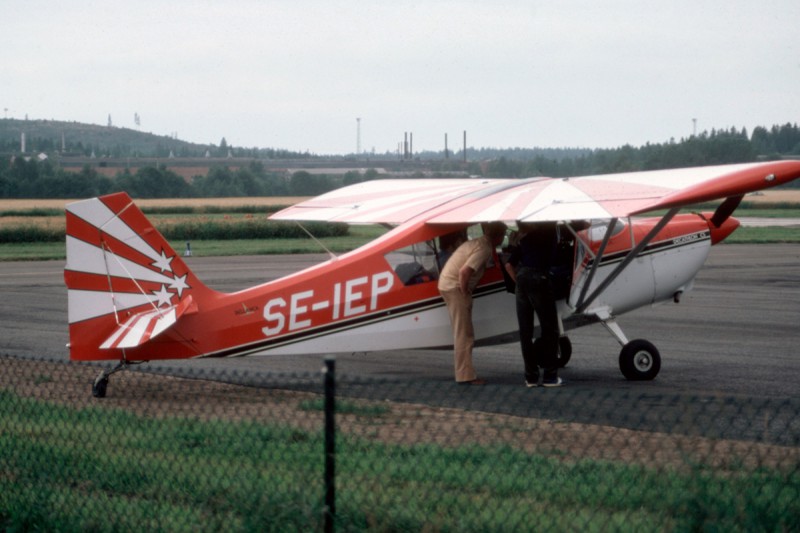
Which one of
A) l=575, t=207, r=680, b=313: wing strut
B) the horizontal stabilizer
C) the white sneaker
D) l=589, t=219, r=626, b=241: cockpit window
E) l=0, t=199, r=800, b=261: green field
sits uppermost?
l=589, t=219, r=626, b=241: cockpit window

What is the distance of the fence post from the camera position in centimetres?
496

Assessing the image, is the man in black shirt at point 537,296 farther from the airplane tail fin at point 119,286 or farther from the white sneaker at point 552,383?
the airplane tail fin at point 119,286

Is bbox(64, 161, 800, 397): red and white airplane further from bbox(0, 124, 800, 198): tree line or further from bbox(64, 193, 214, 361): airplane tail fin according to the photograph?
bbox(0, 124, 800, 198): tree line

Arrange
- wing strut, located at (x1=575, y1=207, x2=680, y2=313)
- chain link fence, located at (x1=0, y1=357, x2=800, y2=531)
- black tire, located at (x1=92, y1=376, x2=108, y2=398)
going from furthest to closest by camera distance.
A: wing strut, located at (x1=575, y1=207, x2=680, y2=313)
black tire, located at (x1=92, y1=376, x2=108, y2=398)
chain link fence, located at (x1=0, y1=357, x2=800, y2=531)

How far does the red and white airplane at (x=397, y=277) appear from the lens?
36.3 ft

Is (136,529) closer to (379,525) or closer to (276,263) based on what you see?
(379,525)

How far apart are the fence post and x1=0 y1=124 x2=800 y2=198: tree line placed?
5345 centimetres

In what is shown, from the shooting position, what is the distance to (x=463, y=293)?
39.8ft

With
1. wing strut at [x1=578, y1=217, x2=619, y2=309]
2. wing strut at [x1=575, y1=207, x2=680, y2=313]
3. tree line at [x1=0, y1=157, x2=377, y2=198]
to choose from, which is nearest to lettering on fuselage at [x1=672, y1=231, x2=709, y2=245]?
wing strut at [x1=575, y1=207, x2=680, y2=313]

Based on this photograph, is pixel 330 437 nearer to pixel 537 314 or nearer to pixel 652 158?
pixel 537 314

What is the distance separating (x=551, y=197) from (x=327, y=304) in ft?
8.95

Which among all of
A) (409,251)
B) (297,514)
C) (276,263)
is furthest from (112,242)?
(276,263)

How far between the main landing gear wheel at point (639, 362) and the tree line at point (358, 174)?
4560cm

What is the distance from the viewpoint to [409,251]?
40.8 feet
